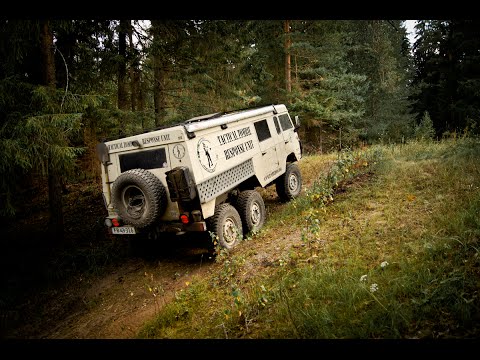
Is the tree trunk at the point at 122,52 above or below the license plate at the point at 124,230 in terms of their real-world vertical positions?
above

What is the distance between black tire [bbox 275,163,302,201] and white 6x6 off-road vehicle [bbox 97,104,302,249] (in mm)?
1522

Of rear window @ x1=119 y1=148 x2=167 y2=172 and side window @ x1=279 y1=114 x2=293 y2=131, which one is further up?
side window @ x1=279 y1=114 x2=293 y2=131

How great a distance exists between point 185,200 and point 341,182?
4.47 m

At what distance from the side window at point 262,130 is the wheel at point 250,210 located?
5.40 feet

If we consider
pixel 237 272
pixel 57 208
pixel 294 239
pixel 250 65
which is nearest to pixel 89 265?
pixel 57 208

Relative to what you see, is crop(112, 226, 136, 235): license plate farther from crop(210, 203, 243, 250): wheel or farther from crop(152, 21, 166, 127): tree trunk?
crop(152, 21, 166, 127): tree trunk

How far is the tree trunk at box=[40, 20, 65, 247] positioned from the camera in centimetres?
649

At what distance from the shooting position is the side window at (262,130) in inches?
284

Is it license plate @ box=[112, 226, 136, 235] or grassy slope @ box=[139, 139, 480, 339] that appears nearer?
grassy slope @ box=[139, 139, 480, 339]

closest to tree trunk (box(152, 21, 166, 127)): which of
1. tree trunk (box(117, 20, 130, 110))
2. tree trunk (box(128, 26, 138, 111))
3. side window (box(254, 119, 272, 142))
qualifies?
tree trunk (box(128, 26, 138, 111))

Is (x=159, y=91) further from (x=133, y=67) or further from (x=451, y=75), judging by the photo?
(x=451, y=75)

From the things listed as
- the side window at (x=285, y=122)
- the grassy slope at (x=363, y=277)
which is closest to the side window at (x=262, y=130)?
the side window at (x=285, y=122)

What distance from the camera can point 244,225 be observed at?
6281mm

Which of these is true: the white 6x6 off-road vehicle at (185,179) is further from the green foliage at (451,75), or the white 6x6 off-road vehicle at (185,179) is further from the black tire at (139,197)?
the green foliage at (451,75)
